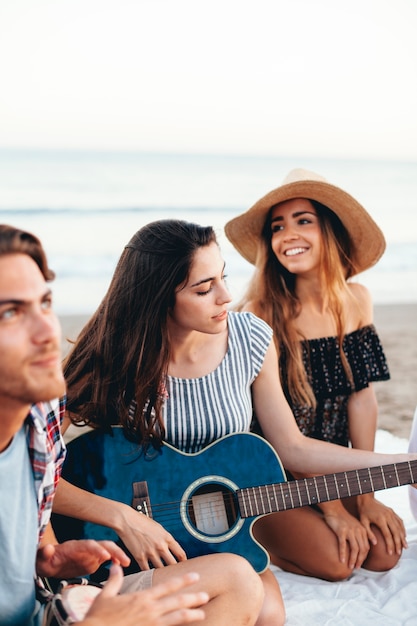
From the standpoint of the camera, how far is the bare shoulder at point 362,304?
348cm

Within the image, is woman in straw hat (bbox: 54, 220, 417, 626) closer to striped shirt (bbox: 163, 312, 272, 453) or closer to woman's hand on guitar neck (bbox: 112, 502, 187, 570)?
striped shirt (bbox: 163, 312, 272, 453)

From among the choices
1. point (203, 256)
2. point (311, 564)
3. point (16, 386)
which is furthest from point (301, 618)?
point (16, 386)

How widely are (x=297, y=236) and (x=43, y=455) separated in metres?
1.97

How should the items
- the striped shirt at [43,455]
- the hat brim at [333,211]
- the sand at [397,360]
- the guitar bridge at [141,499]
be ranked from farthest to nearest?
1. the sand at [397,360]
2. the hat brim at [333,211]
3. the guitar bridge at [141,499]
4. the striped shirt at [43,455]

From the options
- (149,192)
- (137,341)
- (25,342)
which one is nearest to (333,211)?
(137,341)

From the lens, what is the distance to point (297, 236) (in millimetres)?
3445

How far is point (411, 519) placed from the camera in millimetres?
3531

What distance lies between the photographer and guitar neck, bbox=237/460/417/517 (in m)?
2.62

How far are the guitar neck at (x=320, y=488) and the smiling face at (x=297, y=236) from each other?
1081 mm

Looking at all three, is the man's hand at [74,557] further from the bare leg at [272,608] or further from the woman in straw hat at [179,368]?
the bare leg at [272,608]

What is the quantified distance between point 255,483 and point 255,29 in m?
14.0

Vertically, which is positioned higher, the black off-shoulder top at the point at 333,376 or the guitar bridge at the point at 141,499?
Result: the black off-shoulder top at the point at 333,376

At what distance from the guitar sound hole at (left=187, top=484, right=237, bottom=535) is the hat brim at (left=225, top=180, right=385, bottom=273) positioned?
4.67 ft

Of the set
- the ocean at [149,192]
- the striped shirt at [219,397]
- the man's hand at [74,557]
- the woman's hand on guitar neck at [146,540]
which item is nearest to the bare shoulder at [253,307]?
the striped shirt at [219,397]
